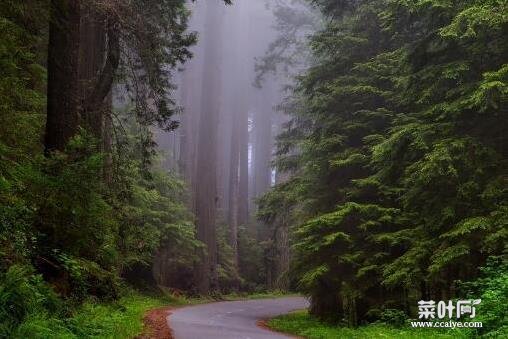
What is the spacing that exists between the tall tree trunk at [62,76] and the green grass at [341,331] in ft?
24.0

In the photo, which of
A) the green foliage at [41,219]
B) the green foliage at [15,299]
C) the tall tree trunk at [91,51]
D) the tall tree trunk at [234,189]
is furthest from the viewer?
the tall tree trunk at [234,189]

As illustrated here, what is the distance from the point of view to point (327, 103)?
1544 cm

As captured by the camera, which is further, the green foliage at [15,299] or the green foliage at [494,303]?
the green foliage at [494,303]

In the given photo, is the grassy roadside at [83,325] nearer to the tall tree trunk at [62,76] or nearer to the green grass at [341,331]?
the tall tree trunk at [62,76]

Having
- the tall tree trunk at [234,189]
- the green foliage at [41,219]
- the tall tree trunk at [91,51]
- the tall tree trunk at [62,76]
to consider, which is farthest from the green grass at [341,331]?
the tall tree trunk at [234,189]

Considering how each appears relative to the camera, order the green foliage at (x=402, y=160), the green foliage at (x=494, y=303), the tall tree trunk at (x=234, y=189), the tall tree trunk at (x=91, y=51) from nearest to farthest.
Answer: the green foliage at (x=494, y=303) → the green foliage at (x=402, y=160) → the tall tree trunk at (x=91, y=51) → the tall tree trunk at (x=234, y=189)

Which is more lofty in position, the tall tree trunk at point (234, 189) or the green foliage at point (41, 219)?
the tall tree trunk at point (234, 189)

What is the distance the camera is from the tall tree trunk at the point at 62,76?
857 cm

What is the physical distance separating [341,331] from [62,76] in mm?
9013

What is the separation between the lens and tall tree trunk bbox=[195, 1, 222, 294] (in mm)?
28456

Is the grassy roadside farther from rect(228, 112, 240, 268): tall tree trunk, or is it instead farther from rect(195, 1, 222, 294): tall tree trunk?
rect(228, 112, 240, 268): tall tree trunk

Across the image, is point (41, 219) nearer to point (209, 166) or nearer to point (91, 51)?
point (91, 51)

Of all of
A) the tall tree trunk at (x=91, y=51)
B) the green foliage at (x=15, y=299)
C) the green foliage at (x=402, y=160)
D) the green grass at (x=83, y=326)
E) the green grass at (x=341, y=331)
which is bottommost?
the green grass at (x=341, y=331)

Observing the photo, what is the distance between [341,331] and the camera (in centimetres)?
1262
